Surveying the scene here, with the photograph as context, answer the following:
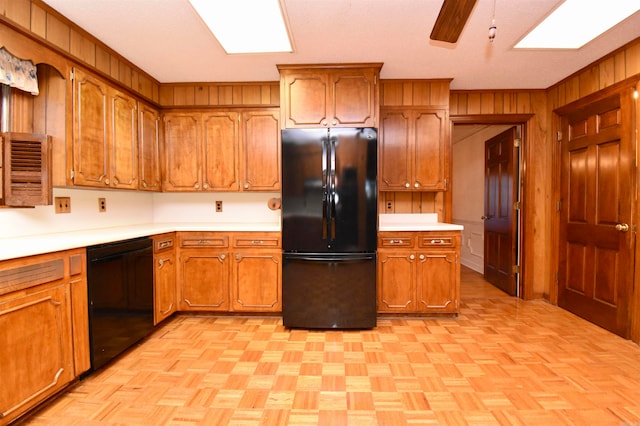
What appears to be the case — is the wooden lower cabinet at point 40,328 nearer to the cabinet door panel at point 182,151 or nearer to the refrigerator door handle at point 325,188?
the cabinet door panel at point 182,151

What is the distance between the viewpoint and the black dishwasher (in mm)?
1979

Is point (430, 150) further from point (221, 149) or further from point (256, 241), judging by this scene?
point (221, 149)

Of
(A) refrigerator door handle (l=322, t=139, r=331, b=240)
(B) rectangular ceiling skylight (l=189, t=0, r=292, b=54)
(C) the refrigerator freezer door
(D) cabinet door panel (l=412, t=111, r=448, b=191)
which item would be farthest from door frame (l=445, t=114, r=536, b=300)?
→ (B) rectangular ceiling skylight (l=189, t=0, r=292, b=54)

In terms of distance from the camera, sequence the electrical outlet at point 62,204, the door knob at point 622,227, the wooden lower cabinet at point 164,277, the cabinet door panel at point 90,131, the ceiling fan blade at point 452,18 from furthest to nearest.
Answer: the wooden lower cabinet at point 164,277, the door knob at point 622,227, the electrical outlet at point 62,204, the cabinet door panel at point 90,131, the ceiling fan blade at point 452,18

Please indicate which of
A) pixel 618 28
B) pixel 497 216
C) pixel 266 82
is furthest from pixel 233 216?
pixel 618 28

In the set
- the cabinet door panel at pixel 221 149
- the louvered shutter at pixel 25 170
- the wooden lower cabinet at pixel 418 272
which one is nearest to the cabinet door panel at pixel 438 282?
the wooden lower cabinet at pixel 418 272

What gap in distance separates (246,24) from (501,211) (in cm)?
365

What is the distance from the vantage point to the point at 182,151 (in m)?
3.29

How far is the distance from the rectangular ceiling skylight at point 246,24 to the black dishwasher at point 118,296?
168 centimetres

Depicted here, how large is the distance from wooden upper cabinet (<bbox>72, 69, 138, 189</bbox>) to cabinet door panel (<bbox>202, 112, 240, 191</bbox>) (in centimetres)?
67

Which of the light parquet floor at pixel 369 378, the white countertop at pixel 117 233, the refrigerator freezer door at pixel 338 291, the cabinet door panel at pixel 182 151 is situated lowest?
the light parquet floor at pixel 369 378

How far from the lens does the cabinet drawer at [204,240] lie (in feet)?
9.70

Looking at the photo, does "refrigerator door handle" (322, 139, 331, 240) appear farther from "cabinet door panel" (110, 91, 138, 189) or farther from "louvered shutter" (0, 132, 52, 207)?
"louvered shutter" (0, 132, 52, 207)

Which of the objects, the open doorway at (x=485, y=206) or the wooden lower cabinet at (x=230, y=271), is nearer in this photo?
the wooden lower cabinet at (x=230, y=271)
